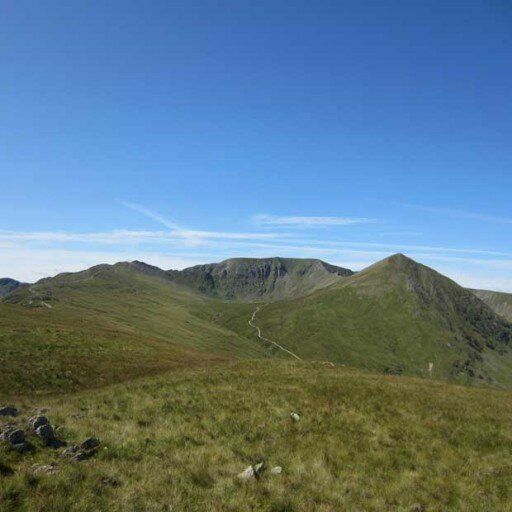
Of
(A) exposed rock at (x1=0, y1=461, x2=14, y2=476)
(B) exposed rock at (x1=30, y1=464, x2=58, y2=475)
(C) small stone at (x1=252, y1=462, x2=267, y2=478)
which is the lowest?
(C) small stone at (x1=252, y1=462, x2=267, y2=478)

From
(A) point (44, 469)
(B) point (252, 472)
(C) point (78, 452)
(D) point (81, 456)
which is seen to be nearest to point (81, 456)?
(D) point (81, 456)

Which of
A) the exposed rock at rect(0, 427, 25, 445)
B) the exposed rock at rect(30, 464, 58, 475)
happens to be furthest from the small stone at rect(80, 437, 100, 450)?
the exposed rock at rect(30, 464, 58, 475)

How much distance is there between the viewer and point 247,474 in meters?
14.0

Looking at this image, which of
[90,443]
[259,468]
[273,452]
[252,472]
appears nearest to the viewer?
[252,472]

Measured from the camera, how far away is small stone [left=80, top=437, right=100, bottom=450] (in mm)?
A: 15010

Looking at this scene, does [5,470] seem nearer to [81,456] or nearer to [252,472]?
[81,456]

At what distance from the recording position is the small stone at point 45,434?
48.9 ft

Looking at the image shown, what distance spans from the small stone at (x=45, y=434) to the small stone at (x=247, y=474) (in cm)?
643

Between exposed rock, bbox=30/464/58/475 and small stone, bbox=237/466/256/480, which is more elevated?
exposed rock, bbox=30/464/58/475

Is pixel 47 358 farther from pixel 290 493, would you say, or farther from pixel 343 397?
pixel 290 493

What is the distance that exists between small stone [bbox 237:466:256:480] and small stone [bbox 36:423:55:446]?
21.1 ft

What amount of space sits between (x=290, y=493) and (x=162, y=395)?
1323cm

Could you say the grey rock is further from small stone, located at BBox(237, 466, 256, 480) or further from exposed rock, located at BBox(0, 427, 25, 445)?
small stone, located at BBox(237, 466, 256, 480)

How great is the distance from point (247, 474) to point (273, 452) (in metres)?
2.88
